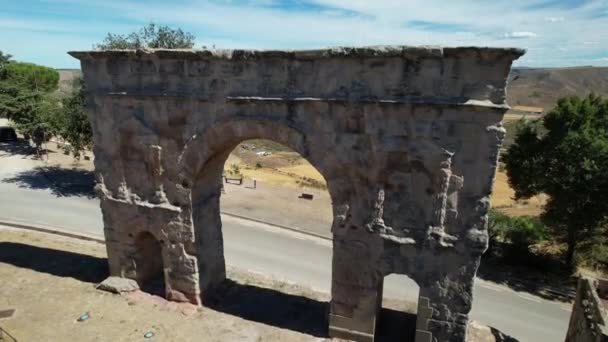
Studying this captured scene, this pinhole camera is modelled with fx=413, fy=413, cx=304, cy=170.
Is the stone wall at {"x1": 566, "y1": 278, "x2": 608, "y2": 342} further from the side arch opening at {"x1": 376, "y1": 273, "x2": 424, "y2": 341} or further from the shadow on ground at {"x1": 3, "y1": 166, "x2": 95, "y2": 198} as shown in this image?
the shadow on ground at {"x1": 3, "y1": 166, "x2": 95, "y2": 198}

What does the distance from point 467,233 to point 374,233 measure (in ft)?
5.65

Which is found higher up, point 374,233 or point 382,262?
point 374,233

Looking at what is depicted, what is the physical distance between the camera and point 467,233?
761 cm

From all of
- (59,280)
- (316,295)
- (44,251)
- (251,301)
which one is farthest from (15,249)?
(316,295)

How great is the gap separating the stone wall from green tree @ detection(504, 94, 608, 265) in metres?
5.84

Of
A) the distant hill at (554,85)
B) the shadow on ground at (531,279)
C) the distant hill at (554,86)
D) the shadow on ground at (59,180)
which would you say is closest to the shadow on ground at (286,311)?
the shadow on ground at (531,279)

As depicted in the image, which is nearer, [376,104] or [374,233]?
[376,104]

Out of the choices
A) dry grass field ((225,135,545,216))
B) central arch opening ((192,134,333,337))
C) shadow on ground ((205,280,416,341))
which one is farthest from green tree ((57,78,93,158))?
shadow on ground ((205,280,416,341))

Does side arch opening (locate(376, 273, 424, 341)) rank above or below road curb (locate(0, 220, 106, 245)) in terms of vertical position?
above

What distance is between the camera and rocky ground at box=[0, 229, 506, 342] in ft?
30.6

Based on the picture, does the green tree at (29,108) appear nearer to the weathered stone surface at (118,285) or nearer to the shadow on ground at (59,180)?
the shadow on ground at (59,180)

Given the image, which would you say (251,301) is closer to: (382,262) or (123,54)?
(382,262)

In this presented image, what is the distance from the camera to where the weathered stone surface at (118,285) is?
35.6ft

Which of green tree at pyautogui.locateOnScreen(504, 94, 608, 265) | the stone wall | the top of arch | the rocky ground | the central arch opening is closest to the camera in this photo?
the top of arch
